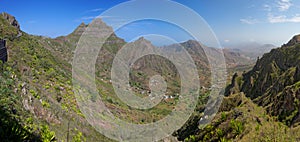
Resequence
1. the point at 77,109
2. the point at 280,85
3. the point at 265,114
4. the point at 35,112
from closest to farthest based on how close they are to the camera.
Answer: the point at 35,112 < the point at 77,109 < the point at 265,114 < the point at 280,85

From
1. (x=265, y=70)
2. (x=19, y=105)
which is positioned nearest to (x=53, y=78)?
(x=19, y=105)

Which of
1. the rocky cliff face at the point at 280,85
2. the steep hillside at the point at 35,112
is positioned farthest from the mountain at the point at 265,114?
the steep hillside at the point at 35,112

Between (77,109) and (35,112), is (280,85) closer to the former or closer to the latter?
(77,109)

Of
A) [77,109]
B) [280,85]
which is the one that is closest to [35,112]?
[77,109]

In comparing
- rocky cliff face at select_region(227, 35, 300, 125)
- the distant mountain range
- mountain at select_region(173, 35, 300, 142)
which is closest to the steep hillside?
the distant mountain range

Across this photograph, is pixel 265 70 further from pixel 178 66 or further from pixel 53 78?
pixel 178 66

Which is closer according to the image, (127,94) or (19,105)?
(127,94)

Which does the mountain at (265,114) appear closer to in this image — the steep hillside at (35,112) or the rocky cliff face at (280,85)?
the rocky cliff face at (280,85)

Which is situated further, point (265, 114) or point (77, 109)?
point (265, 114)

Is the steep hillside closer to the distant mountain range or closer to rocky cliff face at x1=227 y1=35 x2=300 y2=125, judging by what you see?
the distant mountain range
